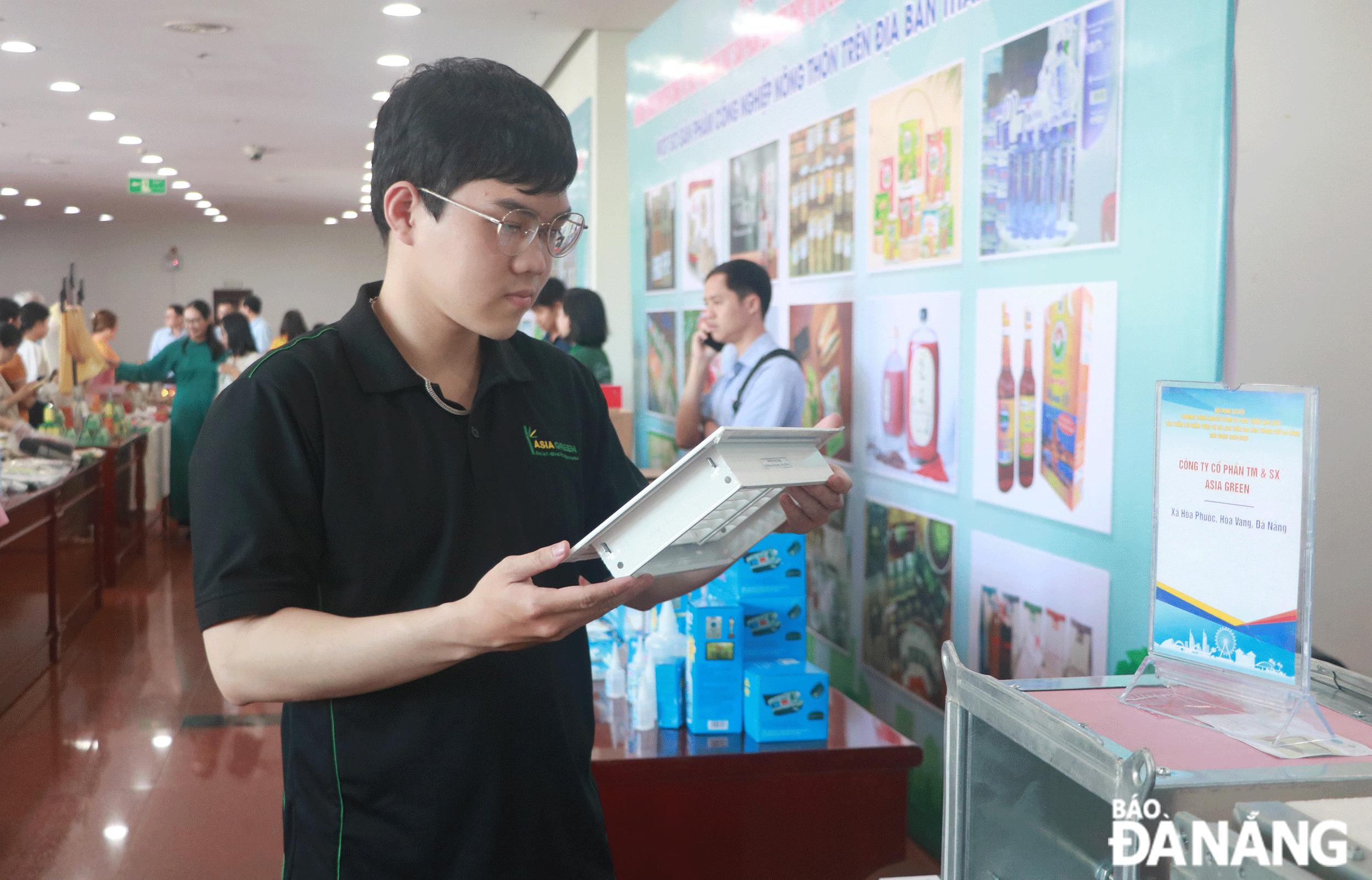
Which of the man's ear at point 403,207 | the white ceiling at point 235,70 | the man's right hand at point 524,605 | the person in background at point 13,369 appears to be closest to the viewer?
the man's right hand at point 524,605

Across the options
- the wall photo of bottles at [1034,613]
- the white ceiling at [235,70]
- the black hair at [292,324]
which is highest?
the white ceiling at [235,70]

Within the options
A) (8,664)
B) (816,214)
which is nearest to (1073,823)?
(816,214)

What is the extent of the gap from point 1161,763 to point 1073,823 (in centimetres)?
14

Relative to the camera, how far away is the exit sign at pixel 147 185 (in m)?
14.6

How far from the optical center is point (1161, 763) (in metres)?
1.09

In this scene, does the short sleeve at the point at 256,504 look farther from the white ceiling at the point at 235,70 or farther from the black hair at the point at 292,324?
the black hair at the point at 292,324

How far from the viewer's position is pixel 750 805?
2518 mm

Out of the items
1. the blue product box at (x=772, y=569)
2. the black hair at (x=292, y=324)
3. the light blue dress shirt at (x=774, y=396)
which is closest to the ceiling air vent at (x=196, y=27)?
the black hair at (x=292, y=324)

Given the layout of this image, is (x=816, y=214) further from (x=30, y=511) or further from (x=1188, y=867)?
(x=30, y=511)

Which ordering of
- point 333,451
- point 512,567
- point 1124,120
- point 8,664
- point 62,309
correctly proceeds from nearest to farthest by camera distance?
point 512,567 < point 333,451 < point 1124,120 < point 8,664 < point 62,309

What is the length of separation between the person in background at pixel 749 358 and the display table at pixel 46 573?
3097 mm

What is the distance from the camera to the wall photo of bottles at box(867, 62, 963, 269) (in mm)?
2953

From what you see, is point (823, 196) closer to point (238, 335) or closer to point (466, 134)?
point (466, 134)

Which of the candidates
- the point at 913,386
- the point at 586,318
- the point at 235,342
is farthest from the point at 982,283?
the point at 235,342
